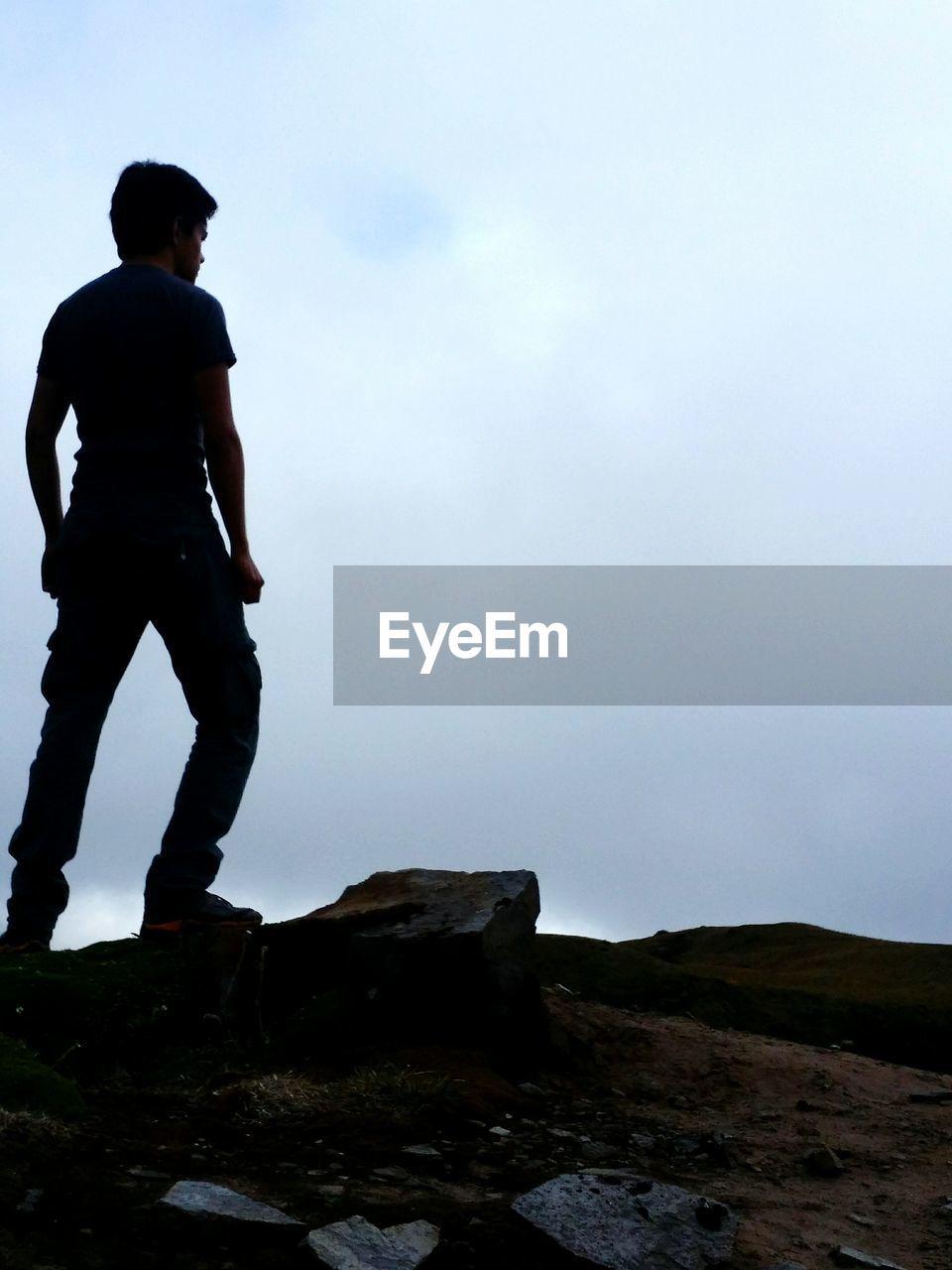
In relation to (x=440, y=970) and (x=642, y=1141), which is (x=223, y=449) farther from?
(x=642, y=1141)

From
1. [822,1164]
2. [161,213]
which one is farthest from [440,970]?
[161,213]

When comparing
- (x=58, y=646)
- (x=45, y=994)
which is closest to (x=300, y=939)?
(x=45, y=994)

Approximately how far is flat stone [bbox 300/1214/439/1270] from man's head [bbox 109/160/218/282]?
12.2 feet

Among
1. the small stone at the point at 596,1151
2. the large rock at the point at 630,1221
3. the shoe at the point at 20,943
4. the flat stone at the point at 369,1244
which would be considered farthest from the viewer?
the shoe at the point at 20,943

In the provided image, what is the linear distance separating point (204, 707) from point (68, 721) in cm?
49

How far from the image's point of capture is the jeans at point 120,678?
191 inches

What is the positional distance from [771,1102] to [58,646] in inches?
119

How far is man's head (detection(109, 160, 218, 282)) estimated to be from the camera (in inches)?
200

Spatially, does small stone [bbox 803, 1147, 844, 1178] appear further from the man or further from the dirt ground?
the man

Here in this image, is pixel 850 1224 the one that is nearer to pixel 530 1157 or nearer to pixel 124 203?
pixel 530 1157

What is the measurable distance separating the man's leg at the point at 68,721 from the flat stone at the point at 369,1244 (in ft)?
7.87

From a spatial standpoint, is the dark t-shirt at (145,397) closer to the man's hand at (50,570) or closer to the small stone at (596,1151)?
the man's hand at (50,570)

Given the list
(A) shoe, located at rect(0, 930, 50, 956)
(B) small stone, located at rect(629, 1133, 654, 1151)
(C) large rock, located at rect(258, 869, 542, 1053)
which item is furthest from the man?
(B) small stone, located at rect(629, 1133, 654, 1151)

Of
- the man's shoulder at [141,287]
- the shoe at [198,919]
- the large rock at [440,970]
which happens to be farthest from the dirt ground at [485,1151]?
the man's shoulder at [141,287]
